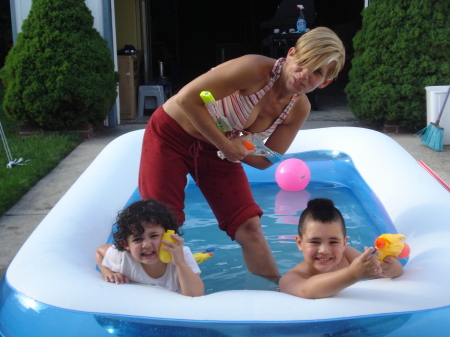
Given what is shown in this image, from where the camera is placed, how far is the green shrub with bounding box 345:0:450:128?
6141 millimetres

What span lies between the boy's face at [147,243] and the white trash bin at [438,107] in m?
4.34

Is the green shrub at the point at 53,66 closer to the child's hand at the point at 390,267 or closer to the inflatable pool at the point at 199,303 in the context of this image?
the inflatable pool at the point at 199,303

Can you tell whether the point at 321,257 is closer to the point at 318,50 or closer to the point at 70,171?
the point at 318,50

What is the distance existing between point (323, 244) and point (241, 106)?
70 centimetres

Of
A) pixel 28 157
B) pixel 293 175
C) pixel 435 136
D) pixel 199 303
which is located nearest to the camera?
pixel 199 303

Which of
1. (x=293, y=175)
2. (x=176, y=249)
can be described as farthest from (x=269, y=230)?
(x=176, y=249)

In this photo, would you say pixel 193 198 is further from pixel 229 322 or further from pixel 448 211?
pixel 229 322

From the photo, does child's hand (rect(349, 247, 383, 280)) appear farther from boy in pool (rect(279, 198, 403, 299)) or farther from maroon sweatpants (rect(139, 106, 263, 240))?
maroon sweatpants (rect(139, 106, 263, 240))

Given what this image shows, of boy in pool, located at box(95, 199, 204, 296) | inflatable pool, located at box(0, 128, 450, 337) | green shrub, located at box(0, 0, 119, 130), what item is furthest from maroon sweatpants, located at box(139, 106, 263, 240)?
green shrub, located at box(0, 0, 119, 130)

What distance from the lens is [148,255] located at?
2318mm

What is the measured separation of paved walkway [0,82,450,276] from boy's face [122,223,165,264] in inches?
46.9

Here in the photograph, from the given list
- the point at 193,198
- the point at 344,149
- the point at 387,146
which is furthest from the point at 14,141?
the point at 387,146

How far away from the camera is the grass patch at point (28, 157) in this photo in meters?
4.54

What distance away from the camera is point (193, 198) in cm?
451
